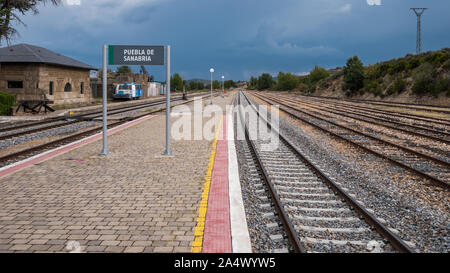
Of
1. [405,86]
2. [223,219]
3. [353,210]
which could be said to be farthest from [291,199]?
[405,86]

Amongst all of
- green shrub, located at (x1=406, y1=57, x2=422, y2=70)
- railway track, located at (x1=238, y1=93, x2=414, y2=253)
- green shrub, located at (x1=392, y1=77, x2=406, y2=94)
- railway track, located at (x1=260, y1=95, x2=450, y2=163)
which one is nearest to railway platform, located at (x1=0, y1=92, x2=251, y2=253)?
railway track, located at (x1=238, y1=93, x2=414, y2=253)

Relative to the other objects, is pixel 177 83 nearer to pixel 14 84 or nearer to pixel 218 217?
pixel 14 84

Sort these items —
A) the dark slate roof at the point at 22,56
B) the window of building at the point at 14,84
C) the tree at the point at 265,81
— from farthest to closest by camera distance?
the tree at the point at 265,81
the window of building at the point at 14,84
the dark slate roof at the point at 22,56

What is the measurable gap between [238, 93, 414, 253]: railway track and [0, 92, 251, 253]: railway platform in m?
0.73

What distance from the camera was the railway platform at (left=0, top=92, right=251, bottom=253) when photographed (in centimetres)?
416

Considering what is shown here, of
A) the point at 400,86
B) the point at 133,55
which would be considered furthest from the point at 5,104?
the point at 400,86

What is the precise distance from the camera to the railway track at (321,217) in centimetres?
432

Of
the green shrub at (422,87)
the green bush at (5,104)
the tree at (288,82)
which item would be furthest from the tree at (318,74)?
the green bush at (5,104)

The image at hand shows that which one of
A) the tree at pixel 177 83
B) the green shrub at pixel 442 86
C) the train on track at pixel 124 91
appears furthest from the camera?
the tree at pixel 177 83

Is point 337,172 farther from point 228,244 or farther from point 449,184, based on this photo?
point 228,244

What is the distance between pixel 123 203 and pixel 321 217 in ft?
10.2

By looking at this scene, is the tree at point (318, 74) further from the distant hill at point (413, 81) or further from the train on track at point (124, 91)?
the train on track at point (124, 91)

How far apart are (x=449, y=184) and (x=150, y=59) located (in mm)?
7422

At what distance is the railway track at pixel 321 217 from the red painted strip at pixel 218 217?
0.80 metres
